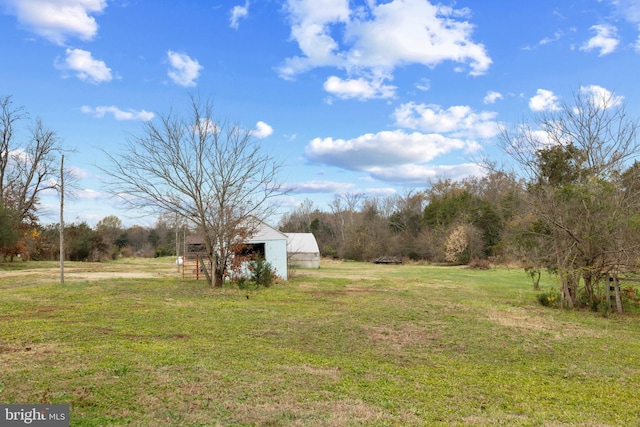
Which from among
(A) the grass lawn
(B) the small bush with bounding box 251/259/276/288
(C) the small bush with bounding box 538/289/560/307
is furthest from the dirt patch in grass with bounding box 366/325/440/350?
(B) the small bush with bounding box 251/259/276/288

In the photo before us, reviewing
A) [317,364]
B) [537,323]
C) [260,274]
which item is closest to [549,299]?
[537,323]

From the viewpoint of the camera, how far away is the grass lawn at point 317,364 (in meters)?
4.05

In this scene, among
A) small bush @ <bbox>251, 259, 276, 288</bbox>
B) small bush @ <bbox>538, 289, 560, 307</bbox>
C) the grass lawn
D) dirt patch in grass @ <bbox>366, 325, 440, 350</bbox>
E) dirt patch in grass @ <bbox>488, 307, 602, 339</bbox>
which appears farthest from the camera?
small bush @ <bbox>251, 259, 276, 288</bbox>

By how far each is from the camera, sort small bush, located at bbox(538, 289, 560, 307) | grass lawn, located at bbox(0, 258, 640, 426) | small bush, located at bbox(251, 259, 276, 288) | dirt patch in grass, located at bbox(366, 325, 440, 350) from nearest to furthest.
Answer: grass lawn, located at bbox(0, 258, 640, 426) < dirt patch in grass, located at bbox(366, 325, 440, 350) < small bush, located at bbox(538, 289, 560, 307) < small bush, located at bbox(251, 259, 276, 288)

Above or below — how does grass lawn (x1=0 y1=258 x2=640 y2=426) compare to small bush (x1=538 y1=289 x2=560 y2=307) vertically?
above

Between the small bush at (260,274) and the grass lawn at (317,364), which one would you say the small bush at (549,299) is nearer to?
the grass lawn at (317,364)

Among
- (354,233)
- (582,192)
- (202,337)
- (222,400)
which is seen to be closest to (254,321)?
(202,337)

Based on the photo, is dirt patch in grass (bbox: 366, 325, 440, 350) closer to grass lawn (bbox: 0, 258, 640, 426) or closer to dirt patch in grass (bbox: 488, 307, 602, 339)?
grass lawn (bbox: 0, 258, 640, 426)

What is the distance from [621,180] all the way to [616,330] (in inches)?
208

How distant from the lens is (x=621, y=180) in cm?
1223

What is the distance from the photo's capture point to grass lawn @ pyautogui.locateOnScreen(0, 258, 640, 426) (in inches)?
160

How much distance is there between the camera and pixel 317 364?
5.84 m

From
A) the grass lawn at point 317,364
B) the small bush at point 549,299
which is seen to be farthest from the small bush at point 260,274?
the small bush at point 549,299

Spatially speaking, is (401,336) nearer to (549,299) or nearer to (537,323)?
(537,323)
